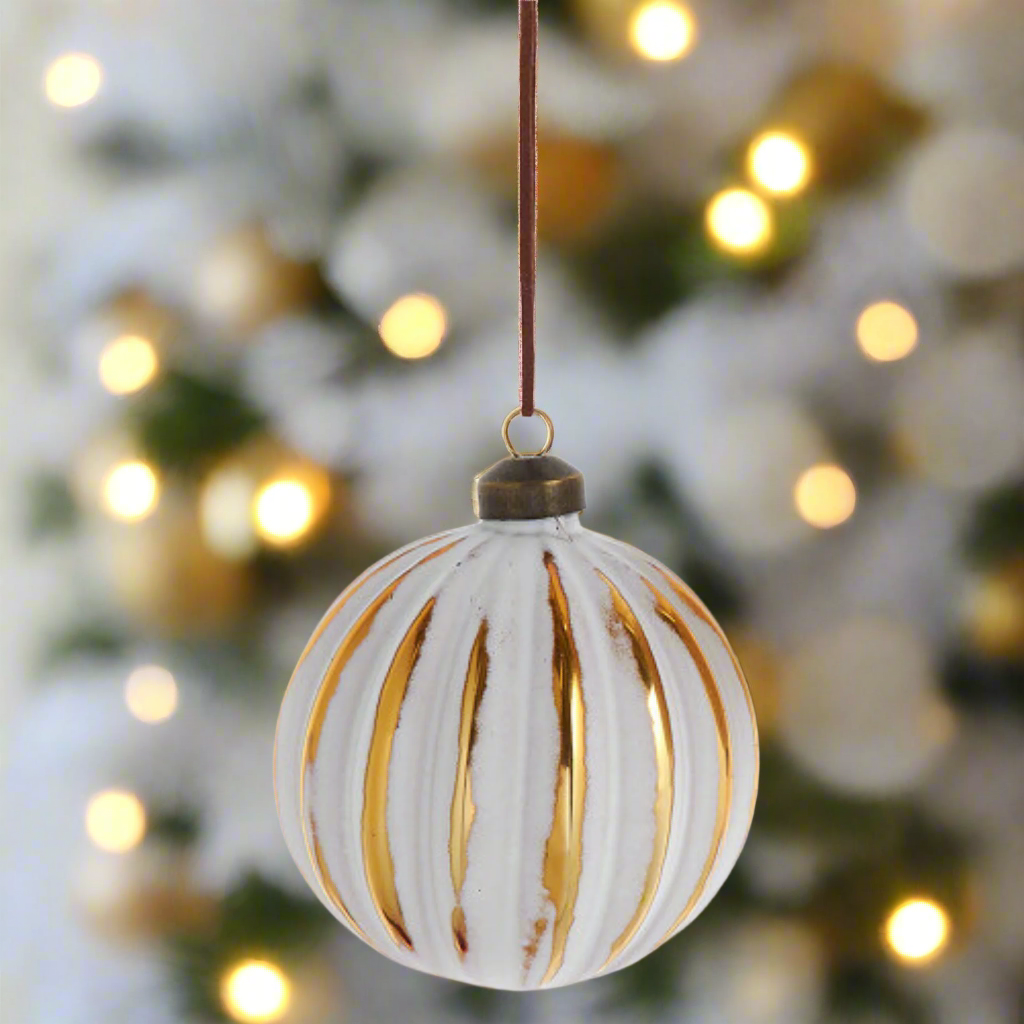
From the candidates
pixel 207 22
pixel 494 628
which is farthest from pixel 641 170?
pixel 494 628

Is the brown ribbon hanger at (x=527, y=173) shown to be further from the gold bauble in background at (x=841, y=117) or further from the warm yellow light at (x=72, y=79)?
the warm yellow light at (x=72, y=79)

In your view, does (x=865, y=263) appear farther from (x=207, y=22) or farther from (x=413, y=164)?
(x=207, y=22)

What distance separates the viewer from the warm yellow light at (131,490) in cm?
79

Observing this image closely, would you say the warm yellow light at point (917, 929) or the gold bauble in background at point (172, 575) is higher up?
the gold bauble in background at point (172, 575)

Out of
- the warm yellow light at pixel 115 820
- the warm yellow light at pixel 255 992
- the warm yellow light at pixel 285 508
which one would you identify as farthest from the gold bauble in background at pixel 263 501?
the warm yellow light at pixel 255 992

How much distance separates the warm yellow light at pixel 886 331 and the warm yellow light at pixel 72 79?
0.58 meters

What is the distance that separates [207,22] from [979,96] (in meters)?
0.54

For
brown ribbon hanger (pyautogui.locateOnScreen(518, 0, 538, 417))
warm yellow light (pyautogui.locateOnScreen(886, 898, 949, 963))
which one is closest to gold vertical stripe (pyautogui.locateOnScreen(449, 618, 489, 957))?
brown ribbon hanger (pyautogui.locateOnScreen(518, 0, 538, 417))

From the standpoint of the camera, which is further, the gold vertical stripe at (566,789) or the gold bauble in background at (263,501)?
the gold bauble in background at (263,501)

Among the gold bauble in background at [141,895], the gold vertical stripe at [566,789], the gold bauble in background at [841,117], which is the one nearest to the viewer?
the gold vertical stripe at [566,789]

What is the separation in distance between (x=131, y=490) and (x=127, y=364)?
9cm

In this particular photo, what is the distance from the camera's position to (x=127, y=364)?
2.58 ft

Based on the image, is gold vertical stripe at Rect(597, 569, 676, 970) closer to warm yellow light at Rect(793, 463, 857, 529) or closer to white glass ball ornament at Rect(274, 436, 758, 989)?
white glass ball ornament at Rect(274, 436, 758, 989)

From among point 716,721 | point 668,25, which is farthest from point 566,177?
point 716,721
